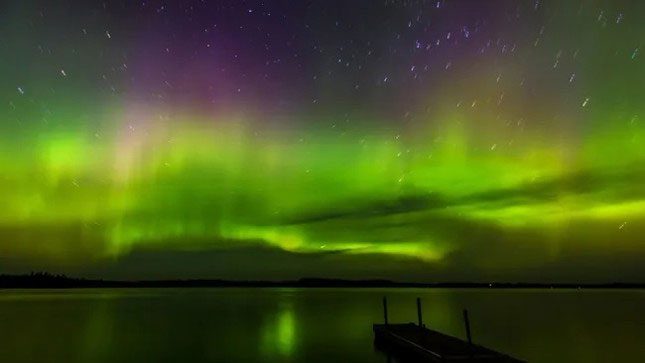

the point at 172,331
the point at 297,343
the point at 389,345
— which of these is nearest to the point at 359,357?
the point at 389,345

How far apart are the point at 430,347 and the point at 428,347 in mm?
133

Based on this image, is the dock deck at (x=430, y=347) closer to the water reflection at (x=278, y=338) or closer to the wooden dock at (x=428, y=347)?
the wooden dock at (x=428, y=347)

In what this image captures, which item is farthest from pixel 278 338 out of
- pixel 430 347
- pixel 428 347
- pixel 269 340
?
pixel 430 347

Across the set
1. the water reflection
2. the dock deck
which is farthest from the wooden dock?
the water reflection

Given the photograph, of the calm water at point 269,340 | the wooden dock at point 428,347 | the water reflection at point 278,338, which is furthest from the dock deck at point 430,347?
the water reflection at point 278,338

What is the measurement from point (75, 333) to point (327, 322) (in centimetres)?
3030

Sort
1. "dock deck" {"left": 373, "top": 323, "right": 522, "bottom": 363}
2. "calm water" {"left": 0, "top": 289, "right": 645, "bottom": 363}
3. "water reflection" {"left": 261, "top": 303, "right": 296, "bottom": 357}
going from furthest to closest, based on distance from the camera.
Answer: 1. "water reflection" {"left": 261, "top": 303, "right": 296, "bottom": 357}
2. "calm water" {"left": 0, "top": 289, "right": 645, "bottom": 363}
3. "dock deck" {"left": 373, "top": 323, "right": 522, "bottom": 363}

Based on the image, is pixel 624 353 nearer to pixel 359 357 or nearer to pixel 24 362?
pixel 359 357

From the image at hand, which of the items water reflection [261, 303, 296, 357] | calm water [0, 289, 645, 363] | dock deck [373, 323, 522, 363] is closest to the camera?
dock deck [373, 323, 522, 363]

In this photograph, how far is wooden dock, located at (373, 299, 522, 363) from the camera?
2305 cm

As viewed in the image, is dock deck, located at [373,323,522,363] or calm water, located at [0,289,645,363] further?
calm water, located at [0,289,645,363]

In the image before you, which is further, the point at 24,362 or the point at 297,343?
the point at 297,343

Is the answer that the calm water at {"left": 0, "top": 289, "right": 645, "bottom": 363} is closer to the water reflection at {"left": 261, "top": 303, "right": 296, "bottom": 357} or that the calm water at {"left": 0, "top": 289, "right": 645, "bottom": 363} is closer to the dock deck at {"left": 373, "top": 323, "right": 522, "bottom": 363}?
the water reflection at {"left": 261, "top": 303, "right": 296, "bottom": 357}

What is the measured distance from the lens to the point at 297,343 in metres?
48.2
